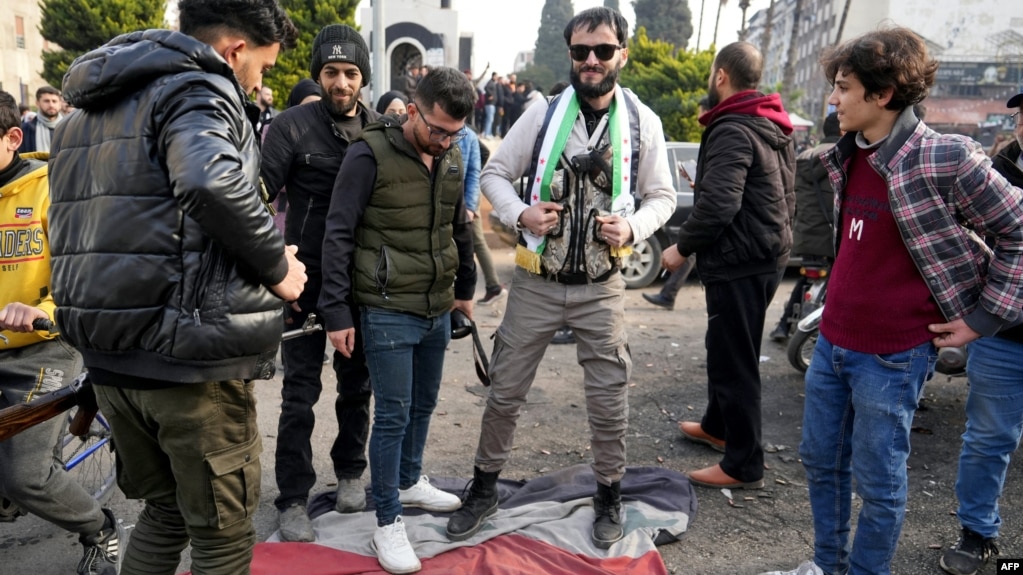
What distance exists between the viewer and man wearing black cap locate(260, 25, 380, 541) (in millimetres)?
3625

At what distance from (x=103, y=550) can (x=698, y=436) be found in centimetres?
318

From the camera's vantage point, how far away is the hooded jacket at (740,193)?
399 centimetres

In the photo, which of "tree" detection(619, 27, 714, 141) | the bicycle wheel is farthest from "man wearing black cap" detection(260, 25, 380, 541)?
"tree" detection(619, 27, 714, 141)

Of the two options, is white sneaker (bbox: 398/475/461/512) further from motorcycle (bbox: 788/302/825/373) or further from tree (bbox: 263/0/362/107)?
tree (bbox: 263/0/362/107)

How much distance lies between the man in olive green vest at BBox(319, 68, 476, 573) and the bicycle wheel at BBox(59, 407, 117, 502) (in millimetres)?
1451

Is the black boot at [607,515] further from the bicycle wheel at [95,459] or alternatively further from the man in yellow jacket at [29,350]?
the bicycle wheel at [95,459]

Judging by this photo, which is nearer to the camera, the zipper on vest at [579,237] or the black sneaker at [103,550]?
the black sneaker at [103,550]

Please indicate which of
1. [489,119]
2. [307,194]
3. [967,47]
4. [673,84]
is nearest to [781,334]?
[307,194]

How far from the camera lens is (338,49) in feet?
12.1

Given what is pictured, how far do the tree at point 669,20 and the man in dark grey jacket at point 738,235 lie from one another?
2258 inches

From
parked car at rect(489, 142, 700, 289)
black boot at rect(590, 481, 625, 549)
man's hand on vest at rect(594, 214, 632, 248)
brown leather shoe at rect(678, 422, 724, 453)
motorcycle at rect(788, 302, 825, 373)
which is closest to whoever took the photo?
man's hand on vest at rect(594, 214, 632, 248)

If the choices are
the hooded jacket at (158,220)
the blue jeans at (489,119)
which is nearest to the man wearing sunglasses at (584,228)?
the hooded jacket at (158,220)

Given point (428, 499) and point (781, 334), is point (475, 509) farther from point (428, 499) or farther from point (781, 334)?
point (781, 334)

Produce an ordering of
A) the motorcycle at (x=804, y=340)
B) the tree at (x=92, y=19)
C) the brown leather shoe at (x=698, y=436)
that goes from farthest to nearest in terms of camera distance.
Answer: the tree at (x=92, y=19) < the motorcycle at (x=804, y=340) < the brown leather shoe at (x=698, y=436)
